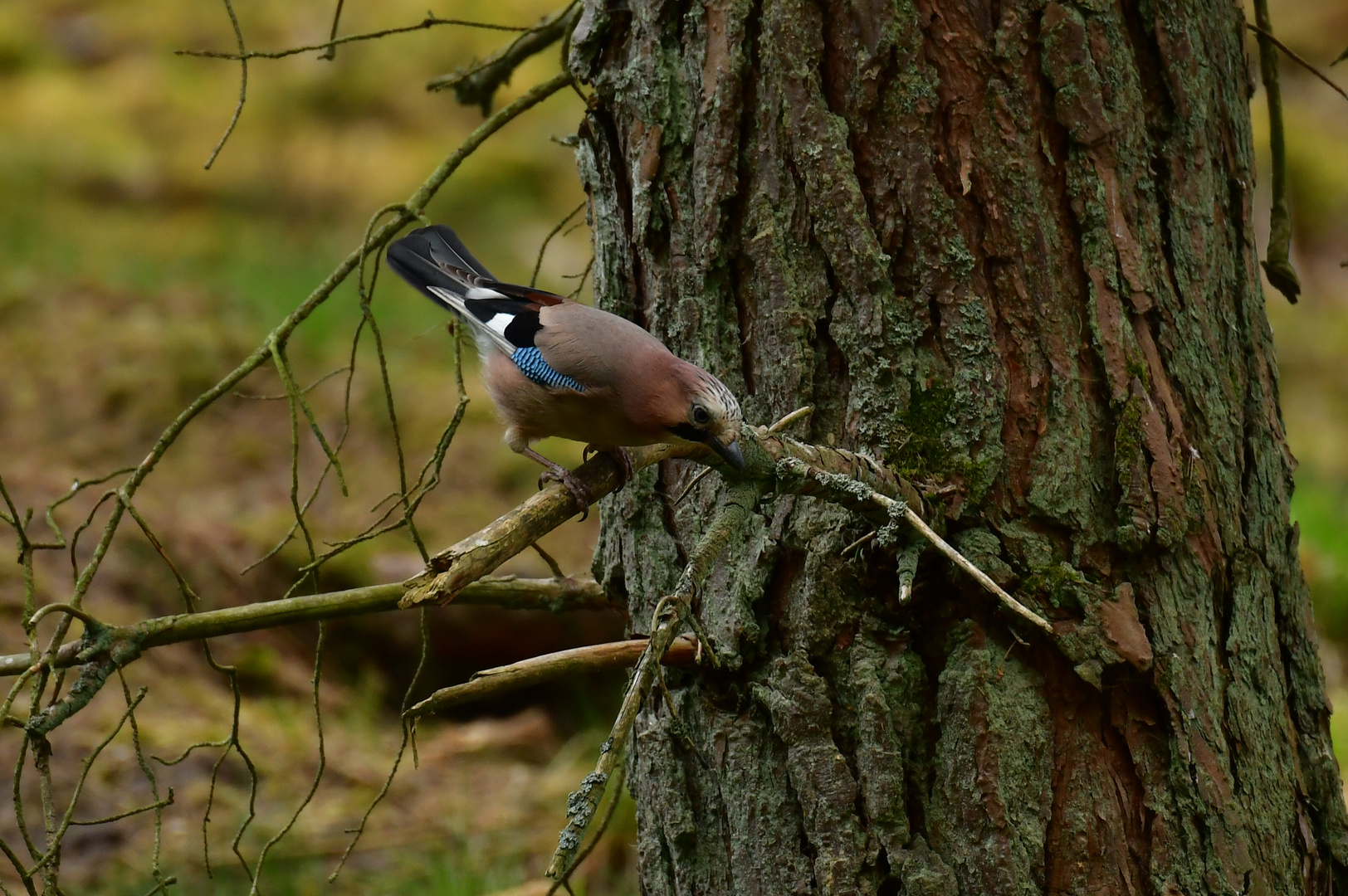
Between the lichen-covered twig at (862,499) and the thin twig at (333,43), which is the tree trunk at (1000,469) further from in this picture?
the thin twig at (333,43)

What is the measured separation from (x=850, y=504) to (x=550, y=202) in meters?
7.90

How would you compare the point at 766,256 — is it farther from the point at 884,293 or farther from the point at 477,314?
the point at 477,314

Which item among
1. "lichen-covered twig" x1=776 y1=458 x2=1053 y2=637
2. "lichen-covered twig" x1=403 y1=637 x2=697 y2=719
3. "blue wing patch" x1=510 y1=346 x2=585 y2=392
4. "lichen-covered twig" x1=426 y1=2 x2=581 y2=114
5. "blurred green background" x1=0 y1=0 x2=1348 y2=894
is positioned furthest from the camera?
"blurred green background" x1=0 y1=0 x2=1348 y2=894

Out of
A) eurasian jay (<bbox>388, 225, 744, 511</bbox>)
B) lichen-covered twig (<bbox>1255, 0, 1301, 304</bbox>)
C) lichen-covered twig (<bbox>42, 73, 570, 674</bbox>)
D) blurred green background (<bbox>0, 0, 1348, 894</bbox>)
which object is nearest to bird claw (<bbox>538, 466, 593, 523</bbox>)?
eurasian jay (<bbox>388, 225, 744, 511</bbox>)

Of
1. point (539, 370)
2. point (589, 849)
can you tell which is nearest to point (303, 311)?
point (539, 370)

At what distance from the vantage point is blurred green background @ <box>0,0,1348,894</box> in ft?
14.0

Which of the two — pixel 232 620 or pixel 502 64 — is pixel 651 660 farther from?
pixel 502 64

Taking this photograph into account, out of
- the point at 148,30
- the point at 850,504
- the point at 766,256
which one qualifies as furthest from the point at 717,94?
the point at 148,30

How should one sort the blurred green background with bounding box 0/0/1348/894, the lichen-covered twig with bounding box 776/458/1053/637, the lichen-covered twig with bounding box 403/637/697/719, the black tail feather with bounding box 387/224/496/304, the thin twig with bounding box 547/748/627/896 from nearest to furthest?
the thin twig with bounding box 547/748/627/896 → the lichen-covered twig with bounding box 403/637/697/719 → the lichen-covered twig with bounding box 776/458/1053/637 → the black tail feather with bounding box 387/224/496/304 → the blurred green background with bounding box 0/0/1348/894

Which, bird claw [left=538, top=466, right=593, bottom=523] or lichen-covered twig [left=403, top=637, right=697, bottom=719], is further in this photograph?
bird claw [left=538, top=466, right=593, bottom=523]

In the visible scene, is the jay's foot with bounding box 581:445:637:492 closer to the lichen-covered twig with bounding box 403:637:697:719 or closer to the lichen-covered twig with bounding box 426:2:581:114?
the lichen-covered twig with bounding box 403:637:697:719

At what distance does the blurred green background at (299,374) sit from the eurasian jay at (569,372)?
24 centimetres

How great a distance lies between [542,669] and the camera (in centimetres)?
197

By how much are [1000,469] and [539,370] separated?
1.23 meters
